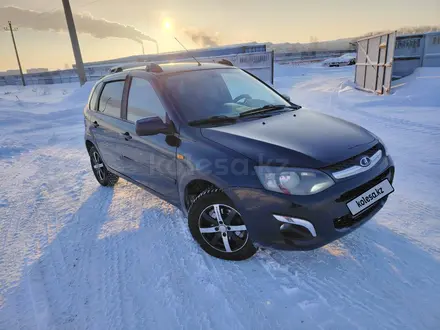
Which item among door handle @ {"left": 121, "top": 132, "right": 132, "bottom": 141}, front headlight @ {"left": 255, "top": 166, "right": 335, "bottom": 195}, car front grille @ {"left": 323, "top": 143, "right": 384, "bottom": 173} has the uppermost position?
door handle @ {"left": 121, "top": 132, "right": 132, "bottom": 141}

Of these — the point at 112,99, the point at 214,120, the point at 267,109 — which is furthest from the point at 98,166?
the point at 267,109

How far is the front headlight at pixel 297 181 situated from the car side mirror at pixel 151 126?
115 centimetres

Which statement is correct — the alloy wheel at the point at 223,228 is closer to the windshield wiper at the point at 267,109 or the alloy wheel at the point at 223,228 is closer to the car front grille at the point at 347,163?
the car front grille at the point at 347,163

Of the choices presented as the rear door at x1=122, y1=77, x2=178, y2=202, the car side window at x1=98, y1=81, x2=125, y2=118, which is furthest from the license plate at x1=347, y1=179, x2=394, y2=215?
the car side window at x1=98, y1=81, x2=125, y2=118

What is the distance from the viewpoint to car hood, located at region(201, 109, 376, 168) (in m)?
2.19

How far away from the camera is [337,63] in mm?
31469

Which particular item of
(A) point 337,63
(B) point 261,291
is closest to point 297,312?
(B) point 261,291

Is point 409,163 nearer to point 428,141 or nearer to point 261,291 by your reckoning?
point 428,141

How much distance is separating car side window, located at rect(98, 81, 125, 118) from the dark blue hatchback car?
1.2 inches

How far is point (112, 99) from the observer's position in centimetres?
385

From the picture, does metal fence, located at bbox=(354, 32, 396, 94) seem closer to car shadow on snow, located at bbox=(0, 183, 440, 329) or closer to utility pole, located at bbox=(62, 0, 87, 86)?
car shadow on snow, located at bbox=(0, 183, 440, 329)

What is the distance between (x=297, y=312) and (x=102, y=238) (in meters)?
2.18

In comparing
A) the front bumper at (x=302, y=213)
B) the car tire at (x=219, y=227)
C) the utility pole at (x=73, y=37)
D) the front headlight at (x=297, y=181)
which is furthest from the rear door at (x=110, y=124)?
the utility pole at (x=73, y=37)

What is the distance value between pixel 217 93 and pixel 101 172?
246cm
